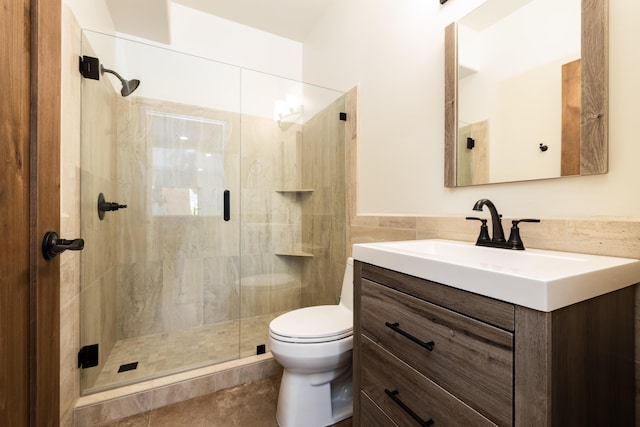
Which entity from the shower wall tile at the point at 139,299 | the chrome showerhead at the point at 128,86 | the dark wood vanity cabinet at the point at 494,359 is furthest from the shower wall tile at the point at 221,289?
the dark wood vanity cabinet at the point at 494,359

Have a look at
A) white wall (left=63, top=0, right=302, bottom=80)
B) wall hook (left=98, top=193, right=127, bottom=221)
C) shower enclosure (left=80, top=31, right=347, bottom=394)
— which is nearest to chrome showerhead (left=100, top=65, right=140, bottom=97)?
shower enclosure (left=80, top=31, right=347, bottom=394)

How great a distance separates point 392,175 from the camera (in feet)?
5.30

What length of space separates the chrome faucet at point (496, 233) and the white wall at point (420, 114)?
0.09 m

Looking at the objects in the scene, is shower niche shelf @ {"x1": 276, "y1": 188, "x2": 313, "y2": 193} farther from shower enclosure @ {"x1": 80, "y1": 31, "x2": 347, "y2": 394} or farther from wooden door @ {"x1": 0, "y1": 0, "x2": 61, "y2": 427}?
wooden door @ {"x1": 0, "y1": 0, "x2": 61, "y2": 427}

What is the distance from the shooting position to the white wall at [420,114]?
802 millimetres

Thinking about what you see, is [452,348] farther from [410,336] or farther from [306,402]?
[306,402]

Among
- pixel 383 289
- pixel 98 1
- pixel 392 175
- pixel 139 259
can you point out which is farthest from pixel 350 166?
pixel 98 1

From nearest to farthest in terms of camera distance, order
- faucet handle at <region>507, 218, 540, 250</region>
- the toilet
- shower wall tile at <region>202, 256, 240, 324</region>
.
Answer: faucet handle at <region>507, 218, 540, 250</region>
the toilet
shower wall tile at <region>202, 256, 240, 324</region>

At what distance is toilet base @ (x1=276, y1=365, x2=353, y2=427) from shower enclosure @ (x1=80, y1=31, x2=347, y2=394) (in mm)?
608

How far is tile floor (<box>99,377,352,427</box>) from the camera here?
1.35 metres

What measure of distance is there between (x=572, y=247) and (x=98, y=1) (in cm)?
263

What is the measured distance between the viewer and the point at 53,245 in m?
0.70

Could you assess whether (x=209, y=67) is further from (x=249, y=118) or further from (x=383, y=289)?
(x=383, y=289)

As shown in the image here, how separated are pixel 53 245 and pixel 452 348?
3.36 ft
